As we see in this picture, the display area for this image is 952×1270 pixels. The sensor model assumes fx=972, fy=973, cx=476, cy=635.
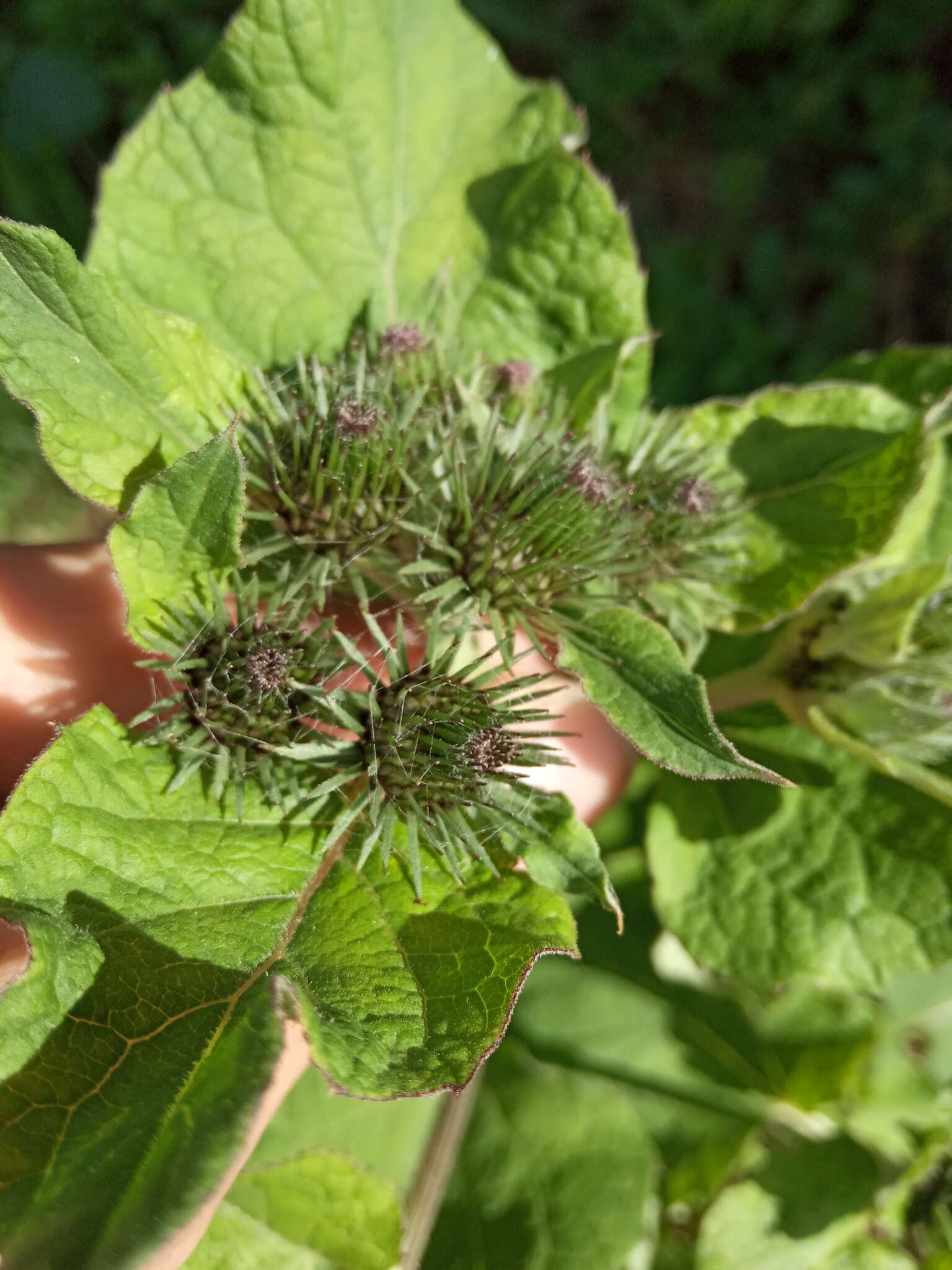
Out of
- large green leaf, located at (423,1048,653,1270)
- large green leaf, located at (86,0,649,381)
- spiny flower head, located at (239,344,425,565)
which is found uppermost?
large green leaf, located at (86,0,649,381)

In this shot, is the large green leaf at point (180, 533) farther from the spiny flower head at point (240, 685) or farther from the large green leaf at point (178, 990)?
the large green leaf at point (178, 990)

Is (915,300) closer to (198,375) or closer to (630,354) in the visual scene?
(630,354)

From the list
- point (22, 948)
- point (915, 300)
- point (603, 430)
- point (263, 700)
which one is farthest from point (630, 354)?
point (915, 300)

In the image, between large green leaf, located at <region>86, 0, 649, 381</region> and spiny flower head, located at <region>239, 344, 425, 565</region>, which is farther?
large green leaf, located at <region>86, 0, 649, 381</region>

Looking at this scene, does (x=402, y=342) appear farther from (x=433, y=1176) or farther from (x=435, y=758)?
(x=433, y=1176)

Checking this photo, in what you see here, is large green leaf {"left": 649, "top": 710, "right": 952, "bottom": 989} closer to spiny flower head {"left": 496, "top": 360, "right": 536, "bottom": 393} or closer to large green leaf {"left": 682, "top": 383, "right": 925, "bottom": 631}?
large green leaf {"left": 682, "top": 383, "right": 925, "bottom": 631}

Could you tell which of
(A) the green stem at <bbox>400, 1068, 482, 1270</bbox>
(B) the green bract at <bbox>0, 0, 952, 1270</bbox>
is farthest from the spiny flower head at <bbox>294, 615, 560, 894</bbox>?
(A) the green stem at <bbox>400, 1068, 482, 1270</bbox>
